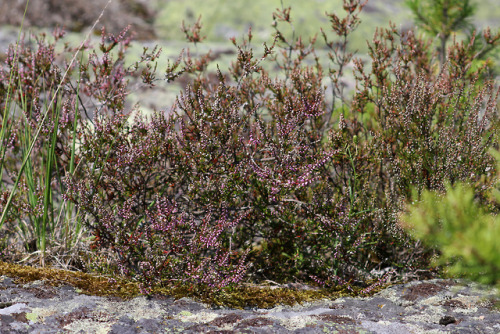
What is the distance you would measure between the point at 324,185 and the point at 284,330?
0.96 m

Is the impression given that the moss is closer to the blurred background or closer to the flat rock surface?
the flat rock surface

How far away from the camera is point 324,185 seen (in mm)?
2361

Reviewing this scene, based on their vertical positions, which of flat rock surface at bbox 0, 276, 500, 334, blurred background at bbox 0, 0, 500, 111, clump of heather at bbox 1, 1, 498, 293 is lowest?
flat rock surface at bbox 0, 276, 500, 334

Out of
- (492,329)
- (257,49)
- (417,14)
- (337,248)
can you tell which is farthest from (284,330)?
(257,49)

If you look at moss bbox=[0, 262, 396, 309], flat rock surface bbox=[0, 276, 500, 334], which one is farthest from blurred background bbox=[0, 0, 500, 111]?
flat rock surface bbox=[0, 276, 500, 334]

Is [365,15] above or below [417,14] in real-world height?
above

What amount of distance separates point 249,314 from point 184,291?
363 mm

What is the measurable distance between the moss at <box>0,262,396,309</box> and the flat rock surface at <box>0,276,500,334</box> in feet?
0.15

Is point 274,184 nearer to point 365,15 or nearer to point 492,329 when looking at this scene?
point 492,329

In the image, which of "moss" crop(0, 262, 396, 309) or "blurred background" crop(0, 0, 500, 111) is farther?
"blurred background" crop(0, 0, 500, 111)

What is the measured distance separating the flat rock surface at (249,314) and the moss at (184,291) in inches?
1.8

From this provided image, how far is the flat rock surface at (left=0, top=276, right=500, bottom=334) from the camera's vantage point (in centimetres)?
162

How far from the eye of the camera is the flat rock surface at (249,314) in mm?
Result: 1615

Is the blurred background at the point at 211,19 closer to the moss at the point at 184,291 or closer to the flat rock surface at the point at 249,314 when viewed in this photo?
the moss at the point at 184,291
